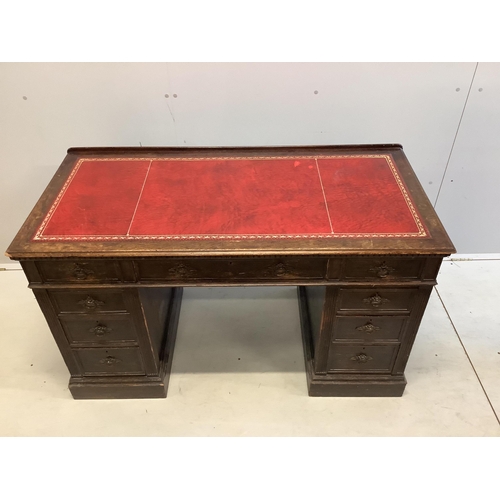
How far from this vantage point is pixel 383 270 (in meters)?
1.74

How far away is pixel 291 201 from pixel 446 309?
4.47 ft

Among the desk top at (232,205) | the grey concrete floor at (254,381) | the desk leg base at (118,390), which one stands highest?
the desk top at (232,205)

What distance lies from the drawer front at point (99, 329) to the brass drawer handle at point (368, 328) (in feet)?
3.27

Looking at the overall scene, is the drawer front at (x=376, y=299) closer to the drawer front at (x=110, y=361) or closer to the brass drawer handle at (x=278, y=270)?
the brass drawer handle at (x=278, y=270)

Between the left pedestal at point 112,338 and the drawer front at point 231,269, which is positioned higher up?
the drawer front at point 231,269

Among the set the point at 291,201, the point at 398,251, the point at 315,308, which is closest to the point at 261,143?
the point at 291,201

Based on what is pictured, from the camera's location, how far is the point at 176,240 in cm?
171

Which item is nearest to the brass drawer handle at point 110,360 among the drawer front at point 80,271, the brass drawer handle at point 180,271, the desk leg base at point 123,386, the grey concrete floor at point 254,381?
the desk leg base at point 123,386

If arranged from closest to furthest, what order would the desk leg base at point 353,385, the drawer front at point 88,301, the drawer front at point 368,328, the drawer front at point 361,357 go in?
the drawer front at point 88,301 < the drawer front at point 368,328 < the drawer front at point 361,357 < the desk leg base at point 353,385

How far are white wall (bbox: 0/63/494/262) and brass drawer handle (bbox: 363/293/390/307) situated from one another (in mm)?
990

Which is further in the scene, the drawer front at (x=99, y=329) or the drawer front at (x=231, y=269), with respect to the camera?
the drawer front at (x=99, y=329)

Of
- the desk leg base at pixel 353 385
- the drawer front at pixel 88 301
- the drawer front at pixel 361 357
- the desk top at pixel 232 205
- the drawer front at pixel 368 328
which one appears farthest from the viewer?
the desk leg base at pixel 353 385

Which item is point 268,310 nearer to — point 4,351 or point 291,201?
point 291,201

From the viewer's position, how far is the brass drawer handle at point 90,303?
72.6 inches
